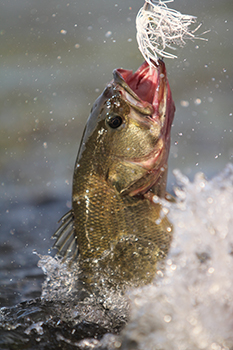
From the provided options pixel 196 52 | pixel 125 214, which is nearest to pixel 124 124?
pixel 125 214

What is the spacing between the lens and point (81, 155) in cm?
150

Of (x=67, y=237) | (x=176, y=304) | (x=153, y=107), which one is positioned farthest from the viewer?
(x=67, y=237)

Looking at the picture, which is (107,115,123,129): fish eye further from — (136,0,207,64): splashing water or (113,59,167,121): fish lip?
(136,0,207,64): splashing water

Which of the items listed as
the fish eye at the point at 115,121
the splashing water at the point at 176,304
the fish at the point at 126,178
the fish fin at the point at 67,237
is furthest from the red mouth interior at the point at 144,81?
the fish fin at the point at 67,237

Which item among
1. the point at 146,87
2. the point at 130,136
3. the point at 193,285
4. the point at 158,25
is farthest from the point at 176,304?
the point at 158,25

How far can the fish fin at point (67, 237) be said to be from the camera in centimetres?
155

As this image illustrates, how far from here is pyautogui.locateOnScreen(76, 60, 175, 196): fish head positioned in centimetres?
143

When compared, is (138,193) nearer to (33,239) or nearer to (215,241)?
(215,241)

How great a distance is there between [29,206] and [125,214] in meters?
2.18

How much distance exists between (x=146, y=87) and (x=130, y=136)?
229 millimetres

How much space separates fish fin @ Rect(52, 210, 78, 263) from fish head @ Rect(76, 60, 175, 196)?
24 cm

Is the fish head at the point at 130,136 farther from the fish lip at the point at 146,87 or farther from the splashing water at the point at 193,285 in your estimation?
the splashing water at the point at 193,285

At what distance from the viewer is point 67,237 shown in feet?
5.12

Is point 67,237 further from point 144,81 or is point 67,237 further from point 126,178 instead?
point 144,81
